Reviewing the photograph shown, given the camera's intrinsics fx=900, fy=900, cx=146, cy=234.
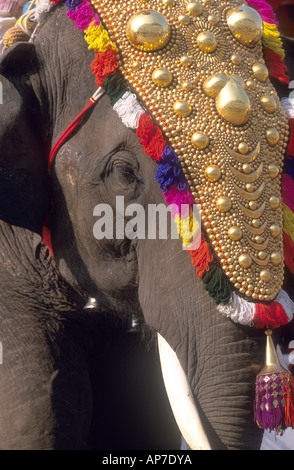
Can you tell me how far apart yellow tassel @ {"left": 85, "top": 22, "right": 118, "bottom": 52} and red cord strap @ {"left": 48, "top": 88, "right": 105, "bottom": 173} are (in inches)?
3.2

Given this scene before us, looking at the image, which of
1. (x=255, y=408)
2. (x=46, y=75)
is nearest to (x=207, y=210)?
(x=255, y=408)

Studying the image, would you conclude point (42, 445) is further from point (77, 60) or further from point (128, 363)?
point (77, 60)

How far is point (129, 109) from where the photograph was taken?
64.8 inches

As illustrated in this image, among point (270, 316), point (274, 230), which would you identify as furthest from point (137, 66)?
point (270, 316)

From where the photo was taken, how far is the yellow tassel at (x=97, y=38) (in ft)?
5.54

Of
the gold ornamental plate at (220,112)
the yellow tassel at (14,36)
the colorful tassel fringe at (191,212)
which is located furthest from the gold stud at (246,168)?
the yellow tassel at (14,36)

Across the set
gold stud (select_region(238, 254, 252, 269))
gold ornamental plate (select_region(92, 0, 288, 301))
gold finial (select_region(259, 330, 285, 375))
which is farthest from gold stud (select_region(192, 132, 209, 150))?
gold finial (select_region(259, 330, 285, 375))

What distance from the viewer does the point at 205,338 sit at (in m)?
1.61

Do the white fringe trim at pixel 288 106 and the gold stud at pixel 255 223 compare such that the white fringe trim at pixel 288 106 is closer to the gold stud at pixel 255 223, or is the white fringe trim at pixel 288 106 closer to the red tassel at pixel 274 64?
the red tassel at pixel 274 64

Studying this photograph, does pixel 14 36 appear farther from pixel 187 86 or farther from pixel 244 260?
pixel 244 260

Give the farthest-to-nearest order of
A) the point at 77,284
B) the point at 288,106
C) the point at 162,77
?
the point at 77,284 → the point at 288,106 → the point at 162,77

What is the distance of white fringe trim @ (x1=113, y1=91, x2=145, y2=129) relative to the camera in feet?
5.38

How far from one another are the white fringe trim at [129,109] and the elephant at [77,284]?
0.02 meters

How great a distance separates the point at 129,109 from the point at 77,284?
1.32ft
